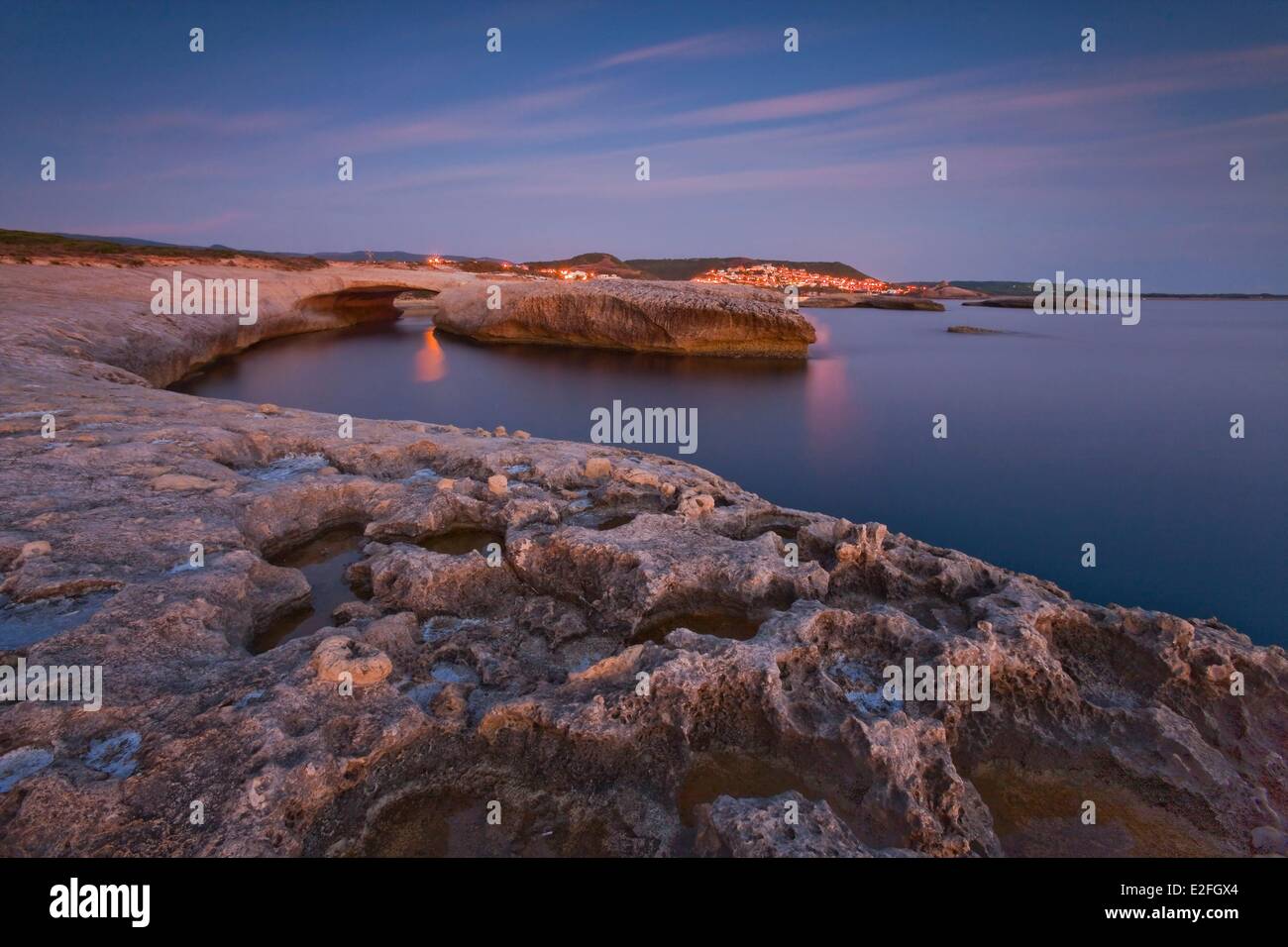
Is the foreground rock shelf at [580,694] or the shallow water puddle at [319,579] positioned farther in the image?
the shallow water puddle at [319,579]

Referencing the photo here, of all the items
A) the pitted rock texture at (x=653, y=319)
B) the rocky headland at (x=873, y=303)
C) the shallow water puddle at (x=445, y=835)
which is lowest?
the shallow water puddle at (x=445, y=835)

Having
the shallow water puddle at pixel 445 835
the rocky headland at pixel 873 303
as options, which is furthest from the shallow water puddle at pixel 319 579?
the rocky headland at pixel 873 303

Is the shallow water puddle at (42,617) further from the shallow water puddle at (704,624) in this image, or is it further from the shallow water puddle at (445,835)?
the shallow water puddle at (704,624)

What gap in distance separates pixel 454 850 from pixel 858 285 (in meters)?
93.1

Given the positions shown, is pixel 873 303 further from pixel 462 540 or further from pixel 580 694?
pixel 580 694

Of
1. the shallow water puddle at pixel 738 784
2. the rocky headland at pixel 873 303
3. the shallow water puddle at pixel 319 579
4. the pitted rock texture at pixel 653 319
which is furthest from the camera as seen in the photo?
the rocky headland at pixel 873 303

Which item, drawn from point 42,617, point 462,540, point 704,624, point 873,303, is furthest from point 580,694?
point 873,303

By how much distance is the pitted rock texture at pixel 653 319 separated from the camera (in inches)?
813

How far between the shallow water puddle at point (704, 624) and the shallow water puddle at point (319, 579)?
2.17 metres

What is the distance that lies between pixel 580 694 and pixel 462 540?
2.64 m

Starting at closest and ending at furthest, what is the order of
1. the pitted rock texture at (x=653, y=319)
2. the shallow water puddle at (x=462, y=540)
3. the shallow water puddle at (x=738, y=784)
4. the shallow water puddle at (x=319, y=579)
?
the shallow water puddle at (x=738, y=784), the shallow water puddle at (x=319, y=579), the shallow water puddle at (x=462, y=540), the pitted rock texture at (x=653, y=319)

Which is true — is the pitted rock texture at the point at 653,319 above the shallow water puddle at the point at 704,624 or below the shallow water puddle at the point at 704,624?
above

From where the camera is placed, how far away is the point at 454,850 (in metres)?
2.60

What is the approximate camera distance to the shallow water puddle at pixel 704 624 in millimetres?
4184
